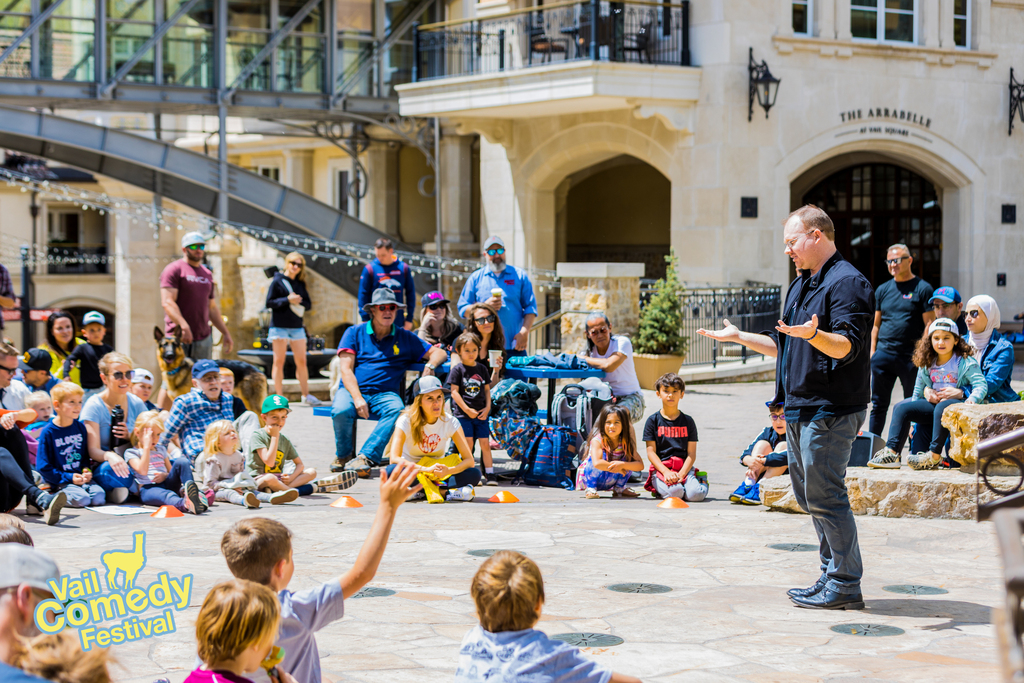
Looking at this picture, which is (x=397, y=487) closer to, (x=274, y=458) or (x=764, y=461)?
(x=274, y=458)

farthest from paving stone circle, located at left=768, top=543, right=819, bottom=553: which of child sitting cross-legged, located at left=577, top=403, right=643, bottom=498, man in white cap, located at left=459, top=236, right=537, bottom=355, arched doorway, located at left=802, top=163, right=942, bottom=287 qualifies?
arched doorway, located at left=802, top=163, right=942, bottom=287

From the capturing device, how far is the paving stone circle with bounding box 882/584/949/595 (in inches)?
245

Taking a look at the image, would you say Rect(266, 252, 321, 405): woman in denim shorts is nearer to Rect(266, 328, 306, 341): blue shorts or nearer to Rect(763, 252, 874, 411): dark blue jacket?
Rect(266, 328, 306, 341): blue shorts

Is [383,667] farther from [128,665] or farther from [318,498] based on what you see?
[318,498]

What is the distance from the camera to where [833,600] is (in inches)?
229

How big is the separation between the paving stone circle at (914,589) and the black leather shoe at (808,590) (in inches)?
21.5

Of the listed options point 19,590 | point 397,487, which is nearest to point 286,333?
point 397,487

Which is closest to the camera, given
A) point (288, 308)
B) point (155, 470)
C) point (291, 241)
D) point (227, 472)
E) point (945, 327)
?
point (155, 470)

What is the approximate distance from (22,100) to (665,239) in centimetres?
1321

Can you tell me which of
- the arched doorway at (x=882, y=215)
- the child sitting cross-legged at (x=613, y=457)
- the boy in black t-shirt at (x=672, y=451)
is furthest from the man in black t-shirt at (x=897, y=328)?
the arched doorway at (x=882, y=215)

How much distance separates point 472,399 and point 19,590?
23.7 feet

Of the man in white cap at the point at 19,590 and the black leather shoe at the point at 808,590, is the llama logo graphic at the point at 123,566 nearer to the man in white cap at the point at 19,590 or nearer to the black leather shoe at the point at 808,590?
the man in white cap at the point at 19,590

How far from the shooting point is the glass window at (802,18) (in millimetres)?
20516

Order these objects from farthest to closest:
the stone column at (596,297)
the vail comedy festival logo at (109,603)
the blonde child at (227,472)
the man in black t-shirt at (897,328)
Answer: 1. the stone column at (596,297)
2. the man in black t-shirt at (897,328)
3. the blonde child at (227,472)
4. the vail comedy festival logo at (109,603)
